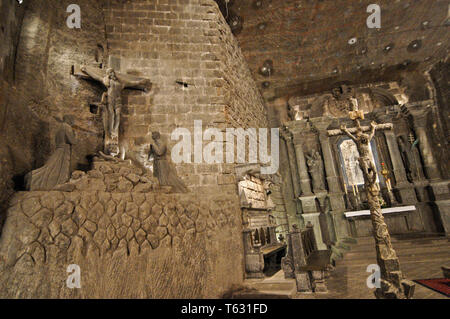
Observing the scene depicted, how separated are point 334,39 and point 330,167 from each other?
4.41m

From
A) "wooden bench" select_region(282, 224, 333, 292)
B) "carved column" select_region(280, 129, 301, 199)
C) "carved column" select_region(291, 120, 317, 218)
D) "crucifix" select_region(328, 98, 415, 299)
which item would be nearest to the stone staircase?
Result: "wooden bench" select_region(282, 224, 333, 292)

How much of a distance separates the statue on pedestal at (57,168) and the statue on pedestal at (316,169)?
8.01 meters

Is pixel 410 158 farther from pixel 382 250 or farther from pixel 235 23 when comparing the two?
pixel 235 23

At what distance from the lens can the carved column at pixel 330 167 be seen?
8.73 meters

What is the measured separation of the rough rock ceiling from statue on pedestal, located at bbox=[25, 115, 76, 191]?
5.54 m

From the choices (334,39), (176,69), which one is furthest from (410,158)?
(176,69)

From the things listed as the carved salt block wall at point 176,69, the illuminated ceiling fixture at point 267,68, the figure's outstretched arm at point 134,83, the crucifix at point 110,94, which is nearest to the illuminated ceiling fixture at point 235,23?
the carved salt block wall at point 176,69

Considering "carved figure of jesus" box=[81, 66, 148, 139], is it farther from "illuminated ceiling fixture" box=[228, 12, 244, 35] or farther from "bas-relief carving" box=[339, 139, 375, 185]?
"bas-relief carving" box=[339, 139, 375, 185]

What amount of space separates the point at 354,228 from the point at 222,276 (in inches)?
264

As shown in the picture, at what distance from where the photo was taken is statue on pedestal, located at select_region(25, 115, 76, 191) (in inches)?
116

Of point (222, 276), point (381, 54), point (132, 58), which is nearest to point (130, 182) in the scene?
point (222, 276)

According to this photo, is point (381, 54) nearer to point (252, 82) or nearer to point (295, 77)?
point (295, 77)

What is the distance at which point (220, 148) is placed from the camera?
5117 millimetres

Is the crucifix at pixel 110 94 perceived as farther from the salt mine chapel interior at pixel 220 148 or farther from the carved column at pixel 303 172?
the carved column at pixel 303 172
